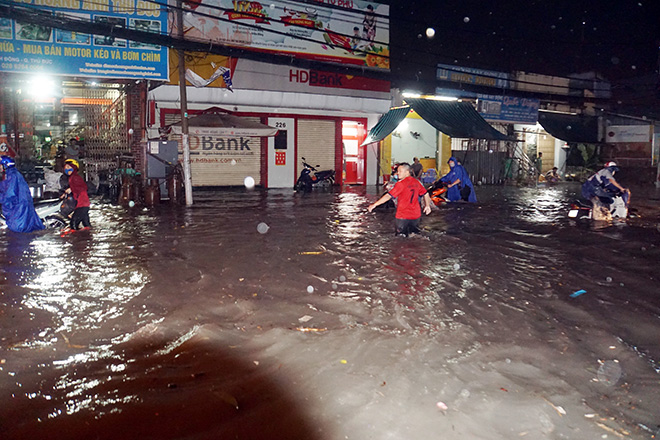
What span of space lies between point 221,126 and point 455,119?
11425 millimetres

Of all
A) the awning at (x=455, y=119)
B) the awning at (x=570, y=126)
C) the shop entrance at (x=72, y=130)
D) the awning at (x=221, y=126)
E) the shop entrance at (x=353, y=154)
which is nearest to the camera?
the shop entrance at (x=72, y=130)

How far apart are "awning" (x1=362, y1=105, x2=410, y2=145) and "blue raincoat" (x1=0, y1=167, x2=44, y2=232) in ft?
51.2

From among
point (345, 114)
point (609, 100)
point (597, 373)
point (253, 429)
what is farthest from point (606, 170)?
point (609, 100)

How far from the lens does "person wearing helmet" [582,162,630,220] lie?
1326 centimetres

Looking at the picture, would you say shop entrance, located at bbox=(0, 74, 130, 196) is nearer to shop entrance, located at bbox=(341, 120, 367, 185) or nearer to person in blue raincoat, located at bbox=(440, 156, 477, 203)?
shop entrance, located at bbox=(341, 120, 367, 185)

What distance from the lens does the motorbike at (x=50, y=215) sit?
38.3ft

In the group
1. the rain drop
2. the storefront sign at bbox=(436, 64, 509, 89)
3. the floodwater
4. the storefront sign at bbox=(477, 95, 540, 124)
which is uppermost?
the storefront sign at bbox=(436, 64, 509, 89)

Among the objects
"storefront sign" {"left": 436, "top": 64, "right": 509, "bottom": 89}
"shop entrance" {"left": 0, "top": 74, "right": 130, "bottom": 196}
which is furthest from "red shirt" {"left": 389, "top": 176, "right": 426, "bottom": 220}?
"storefront sign" {"left": 436, "top": 64, "right": 509, "bottom": 89}

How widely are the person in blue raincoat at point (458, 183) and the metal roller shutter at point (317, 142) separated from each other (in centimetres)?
966

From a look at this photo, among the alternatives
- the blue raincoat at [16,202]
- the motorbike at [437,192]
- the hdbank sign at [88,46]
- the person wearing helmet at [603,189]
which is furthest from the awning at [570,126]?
the blue raincoat at [16,202]

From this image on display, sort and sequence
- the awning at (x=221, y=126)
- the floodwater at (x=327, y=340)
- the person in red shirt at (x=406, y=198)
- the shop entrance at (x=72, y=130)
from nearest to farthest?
1. the floodwater at (x=327, y=340)
2. the person in red shirt at (x=406, y=198)
3. the shop entrance at (x=72, y=130)
4. the awning at (x=221, y=126)

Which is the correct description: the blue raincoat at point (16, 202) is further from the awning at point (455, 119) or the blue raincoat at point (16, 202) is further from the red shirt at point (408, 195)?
the awning at point (455, 119)

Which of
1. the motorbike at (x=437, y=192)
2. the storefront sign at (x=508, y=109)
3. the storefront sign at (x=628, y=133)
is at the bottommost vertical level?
the motorbike at (x=437, y=192)

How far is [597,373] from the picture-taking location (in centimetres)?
424
